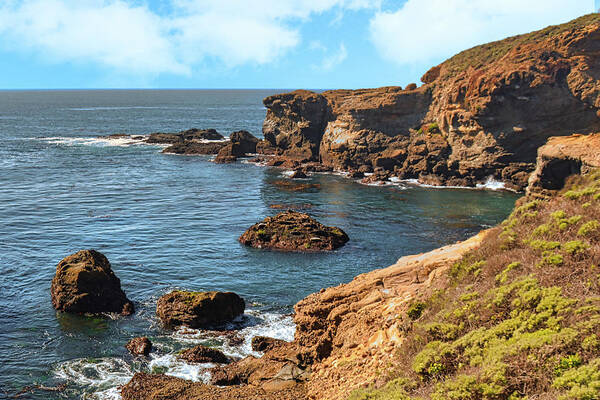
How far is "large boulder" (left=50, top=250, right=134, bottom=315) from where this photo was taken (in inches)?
1281

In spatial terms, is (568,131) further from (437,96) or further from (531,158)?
(437,96)

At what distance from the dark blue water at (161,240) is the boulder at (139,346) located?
2.11ft

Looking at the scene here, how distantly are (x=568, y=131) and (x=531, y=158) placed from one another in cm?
602

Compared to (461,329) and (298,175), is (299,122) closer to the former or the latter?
(298,175)

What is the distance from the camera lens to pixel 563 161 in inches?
1234

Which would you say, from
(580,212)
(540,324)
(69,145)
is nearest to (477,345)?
(540,324)

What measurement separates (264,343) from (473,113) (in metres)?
56.4

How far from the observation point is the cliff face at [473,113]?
233 ft

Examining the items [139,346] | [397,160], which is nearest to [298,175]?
[397,160]

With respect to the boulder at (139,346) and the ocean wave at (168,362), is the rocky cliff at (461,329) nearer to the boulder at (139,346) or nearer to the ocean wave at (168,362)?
the ocean wave at (168,362)

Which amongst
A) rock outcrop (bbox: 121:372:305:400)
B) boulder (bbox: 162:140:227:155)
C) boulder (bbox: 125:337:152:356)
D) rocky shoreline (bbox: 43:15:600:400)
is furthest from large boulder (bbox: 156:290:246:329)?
boulder (bbox: 162:140:227:155)

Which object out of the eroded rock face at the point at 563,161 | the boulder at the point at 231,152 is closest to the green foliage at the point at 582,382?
the eroded rock face at the point at 563,161

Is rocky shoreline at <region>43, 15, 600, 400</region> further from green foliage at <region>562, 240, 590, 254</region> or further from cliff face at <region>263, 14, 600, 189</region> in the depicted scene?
cliff face at <region>263, 14, 600, 189</region>

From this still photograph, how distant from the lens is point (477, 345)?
46.5ft
